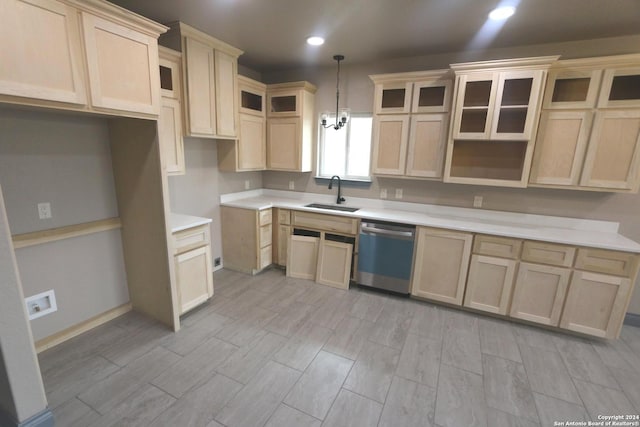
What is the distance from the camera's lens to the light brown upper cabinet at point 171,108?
248 centimetres

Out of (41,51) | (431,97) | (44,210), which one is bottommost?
(44,210)

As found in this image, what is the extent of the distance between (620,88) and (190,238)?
3.96 meters

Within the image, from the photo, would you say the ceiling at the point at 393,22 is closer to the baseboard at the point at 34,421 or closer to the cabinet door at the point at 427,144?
the cabinet door at the point at 427,144

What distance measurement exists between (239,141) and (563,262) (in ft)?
11.3

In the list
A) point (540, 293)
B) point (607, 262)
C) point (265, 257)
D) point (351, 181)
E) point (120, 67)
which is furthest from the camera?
point (351, 181)

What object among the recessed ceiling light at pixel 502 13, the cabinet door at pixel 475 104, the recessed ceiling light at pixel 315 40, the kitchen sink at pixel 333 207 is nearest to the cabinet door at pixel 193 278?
the kitchen sink at pixel 333 207

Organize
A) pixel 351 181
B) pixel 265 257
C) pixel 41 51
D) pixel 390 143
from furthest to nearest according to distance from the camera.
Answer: pixel 351 181, pixel 265 257, pixel 390 143, pixel 41 51

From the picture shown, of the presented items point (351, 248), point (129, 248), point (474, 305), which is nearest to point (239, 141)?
point (129, 248)

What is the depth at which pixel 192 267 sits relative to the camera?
103 inches

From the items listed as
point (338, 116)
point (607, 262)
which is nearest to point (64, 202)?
point (338, 116)

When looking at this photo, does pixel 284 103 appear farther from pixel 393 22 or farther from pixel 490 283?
pixel 490 283

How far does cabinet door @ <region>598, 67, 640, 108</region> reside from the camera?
7.55 ft

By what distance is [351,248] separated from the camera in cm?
322

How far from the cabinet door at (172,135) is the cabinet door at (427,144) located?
7.69 feet
